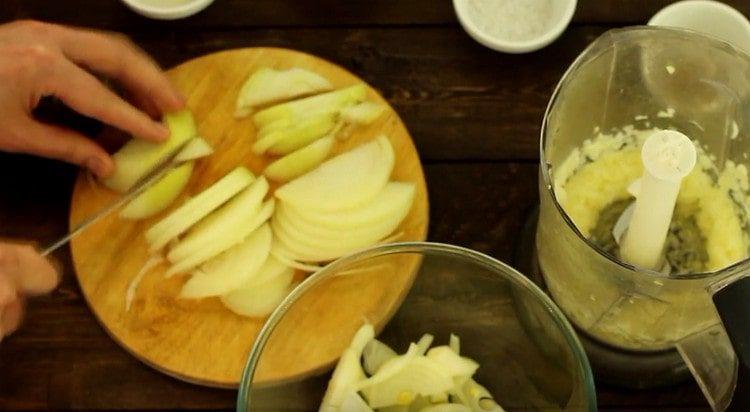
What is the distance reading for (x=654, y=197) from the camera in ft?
2.60

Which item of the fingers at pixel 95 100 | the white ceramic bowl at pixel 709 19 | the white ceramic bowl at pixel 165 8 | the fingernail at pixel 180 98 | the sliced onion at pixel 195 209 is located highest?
the white ceramic bowl at pixel 709 19

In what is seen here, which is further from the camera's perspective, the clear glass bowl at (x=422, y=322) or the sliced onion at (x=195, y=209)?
the sliced onion at (x=195, y=209)

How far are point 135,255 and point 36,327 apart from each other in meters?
0.14

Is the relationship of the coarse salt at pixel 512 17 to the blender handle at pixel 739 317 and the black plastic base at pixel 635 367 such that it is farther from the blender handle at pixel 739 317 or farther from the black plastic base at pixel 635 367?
the blender handle at pixel 739 317

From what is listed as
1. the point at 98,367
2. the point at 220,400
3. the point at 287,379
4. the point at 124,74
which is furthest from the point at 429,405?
the point at 124,74

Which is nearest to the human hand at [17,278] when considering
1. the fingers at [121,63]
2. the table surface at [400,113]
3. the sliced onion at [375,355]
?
the table surface at [400,113]

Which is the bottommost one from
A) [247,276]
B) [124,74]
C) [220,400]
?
[220,400]

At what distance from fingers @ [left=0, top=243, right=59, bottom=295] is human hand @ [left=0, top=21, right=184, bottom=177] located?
16cm

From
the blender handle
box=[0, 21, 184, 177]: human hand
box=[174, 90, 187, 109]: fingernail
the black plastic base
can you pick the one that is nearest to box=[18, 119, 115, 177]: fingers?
box=[0, 21, 184, 177]: human hand

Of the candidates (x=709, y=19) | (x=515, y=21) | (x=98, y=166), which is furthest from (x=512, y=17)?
(x=98, y=166)

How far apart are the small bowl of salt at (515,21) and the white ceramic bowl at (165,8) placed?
0.32 meters

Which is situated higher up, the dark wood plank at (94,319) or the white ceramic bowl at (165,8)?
the white ceramic bowl at (165,8)

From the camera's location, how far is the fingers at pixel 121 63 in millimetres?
1049

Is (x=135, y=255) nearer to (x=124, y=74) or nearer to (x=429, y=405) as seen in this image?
(x=124, y=74)
